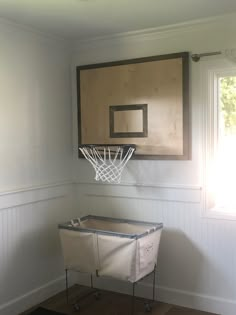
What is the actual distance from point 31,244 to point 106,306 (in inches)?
31.9

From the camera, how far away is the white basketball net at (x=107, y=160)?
3638 millimetres

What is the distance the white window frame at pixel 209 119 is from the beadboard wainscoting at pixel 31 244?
4.32 ft

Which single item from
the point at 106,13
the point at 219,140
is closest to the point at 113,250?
the point at 219,140

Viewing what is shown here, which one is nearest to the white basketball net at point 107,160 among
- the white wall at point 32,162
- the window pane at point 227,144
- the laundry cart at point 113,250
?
the white wall at point 32,162

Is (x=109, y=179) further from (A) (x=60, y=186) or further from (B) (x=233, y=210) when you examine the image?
(B) (x=233, y=210)

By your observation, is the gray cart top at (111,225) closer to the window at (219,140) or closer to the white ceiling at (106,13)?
the window at (219,140)

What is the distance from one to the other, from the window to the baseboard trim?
4.94 ft

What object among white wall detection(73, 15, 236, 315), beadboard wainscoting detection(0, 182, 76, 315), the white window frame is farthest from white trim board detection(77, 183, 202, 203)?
beadboard wainscoting detection(0, 182, 76, 315)

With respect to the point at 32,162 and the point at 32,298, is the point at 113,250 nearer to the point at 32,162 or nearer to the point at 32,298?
the point at 32,298

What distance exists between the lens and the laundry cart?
10.0ft

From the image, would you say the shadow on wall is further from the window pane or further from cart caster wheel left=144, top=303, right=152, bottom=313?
the window pane

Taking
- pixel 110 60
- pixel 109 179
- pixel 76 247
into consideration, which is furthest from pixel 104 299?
pixel 110 60

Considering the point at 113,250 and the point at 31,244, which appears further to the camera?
the point at 31,244

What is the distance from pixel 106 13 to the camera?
3.02 metres
